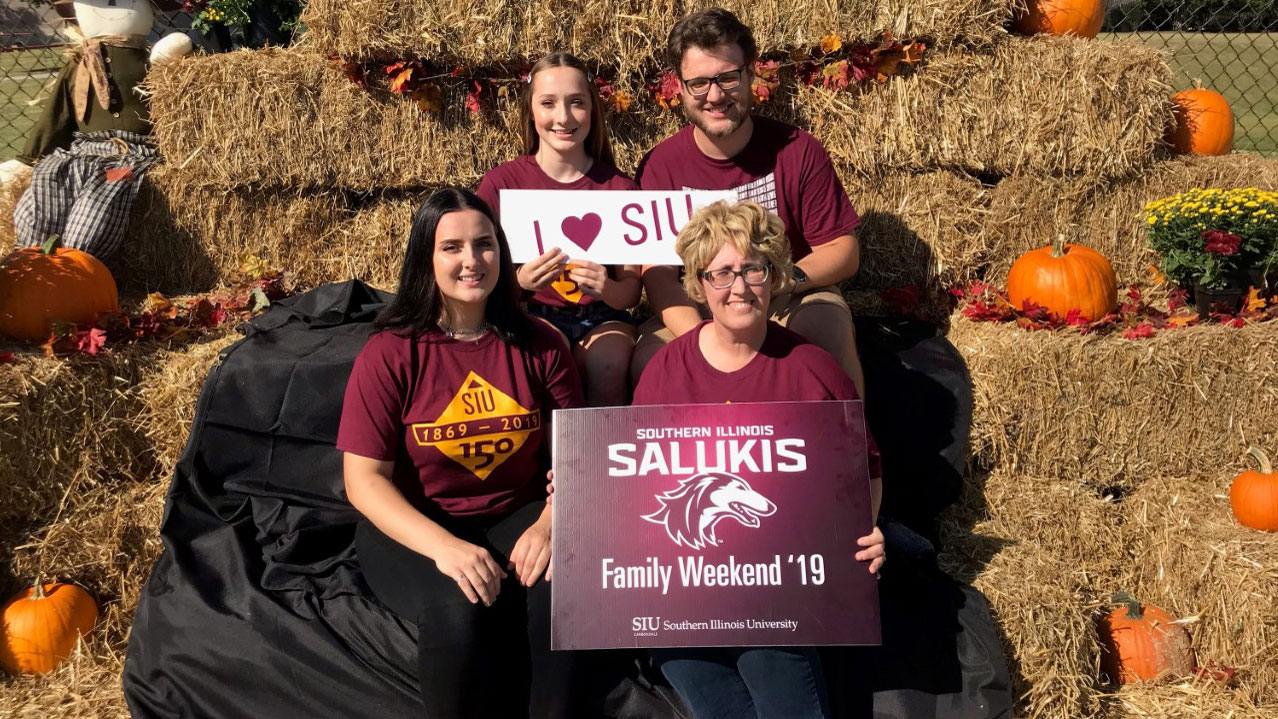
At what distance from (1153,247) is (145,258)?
4536 mm

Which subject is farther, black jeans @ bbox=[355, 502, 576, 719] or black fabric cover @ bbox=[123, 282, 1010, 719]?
black fabric cover @ bbox=[123, 282, 1010, 719]

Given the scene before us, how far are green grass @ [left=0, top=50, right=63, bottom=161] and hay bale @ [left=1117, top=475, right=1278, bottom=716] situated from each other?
9081 millimetres

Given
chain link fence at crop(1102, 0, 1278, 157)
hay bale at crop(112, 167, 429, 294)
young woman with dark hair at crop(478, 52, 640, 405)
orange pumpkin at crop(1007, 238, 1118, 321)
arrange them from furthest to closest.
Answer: chain link fence at crop(1102, 0, 1278, 157) < hay bale at crop(112, 167, 429, 294) < orange pumpkin at crop(1007, 238, 1118, 321) < young woman with dark hair at crop(478, 52, 640, 405)

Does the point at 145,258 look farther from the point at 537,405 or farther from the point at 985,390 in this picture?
the point at 985,390

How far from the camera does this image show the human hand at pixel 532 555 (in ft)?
8.75

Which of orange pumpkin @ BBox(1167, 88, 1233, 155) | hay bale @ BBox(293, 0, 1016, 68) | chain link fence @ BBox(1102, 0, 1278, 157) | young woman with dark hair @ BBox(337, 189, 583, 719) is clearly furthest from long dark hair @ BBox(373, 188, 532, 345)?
chain link fence @ BBox(1102, 0, 1278, 157)

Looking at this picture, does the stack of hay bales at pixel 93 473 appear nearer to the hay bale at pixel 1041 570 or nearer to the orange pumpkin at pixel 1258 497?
the hay bale at pixel 1041 570

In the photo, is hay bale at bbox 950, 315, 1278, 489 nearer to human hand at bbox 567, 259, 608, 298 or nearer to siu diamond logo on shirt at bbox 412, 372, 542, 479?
human hand at bbox 567, 259, 608, 298

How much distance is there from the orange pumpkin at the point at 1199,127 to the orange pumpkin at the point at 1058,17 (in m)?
0.58

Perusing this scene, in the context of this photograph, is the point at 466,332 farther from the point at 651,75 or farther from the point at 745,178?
the point at 651,75

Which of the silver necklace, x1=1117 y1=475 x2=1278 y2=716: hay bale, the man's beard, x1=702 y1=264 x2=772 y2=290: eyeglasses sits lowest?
x1=1117 y1=475 x2=1278 y2=716: hay bale

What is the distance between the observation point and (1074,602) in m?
3.09

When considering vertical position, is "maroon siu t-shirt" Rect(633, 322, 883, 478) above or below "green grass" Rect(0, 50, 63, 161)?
Result: below

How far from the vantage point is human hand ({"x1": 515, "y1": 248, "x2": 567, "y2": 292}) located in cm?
316
